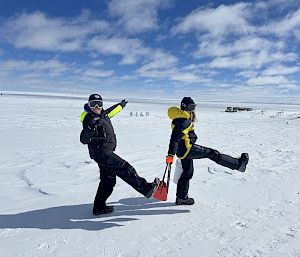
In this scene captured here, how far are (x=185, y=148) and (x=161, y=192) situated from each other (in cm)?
79

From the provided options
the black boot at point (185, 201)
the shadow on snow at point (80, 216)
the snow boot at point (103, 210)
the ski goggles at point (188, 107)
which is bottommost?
the shadow on snow at point (80, 216)

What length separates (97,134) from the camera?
4602mm

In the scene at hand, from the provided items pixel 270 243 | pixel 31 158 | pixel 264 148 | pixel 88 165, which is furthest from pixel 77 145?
pixel 270 243

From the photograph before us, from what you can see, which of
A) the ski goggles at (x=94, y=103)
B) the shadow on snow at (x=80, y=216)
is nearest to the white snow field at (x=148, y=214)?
the shadow on snow at (x=80, y=216)

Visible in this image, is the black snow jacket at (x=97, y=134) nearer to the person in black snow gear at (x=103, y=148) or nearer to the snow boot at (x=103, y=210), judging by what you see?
the person in black snow gear at (x=103, y=148)

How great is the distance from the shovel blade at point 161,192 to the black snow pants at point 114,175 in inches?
10.7

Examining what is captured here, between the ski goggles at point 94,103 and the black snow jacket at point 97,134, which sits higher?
the ski goggles at point 94,103

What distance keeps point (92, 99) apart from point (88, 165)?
395 centimetres

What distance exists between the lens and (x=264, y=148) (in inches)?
443

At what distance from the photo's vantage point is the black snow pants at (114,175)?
15.5 ft

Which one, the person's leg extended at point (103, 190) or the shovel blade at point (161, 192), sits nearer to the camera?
the person's leg extended at point (103, 190)

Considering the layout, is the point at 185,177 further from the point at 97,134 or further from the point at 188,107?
the point at 97,134

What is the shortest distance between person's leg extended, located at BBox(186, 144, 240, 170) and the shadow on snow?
91 centimetres

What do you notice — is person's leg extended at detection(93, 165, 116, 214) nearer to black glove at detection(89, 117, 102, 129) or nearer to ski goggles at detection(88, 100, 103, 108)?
black glove at detection(89, 117, 102, 129)
